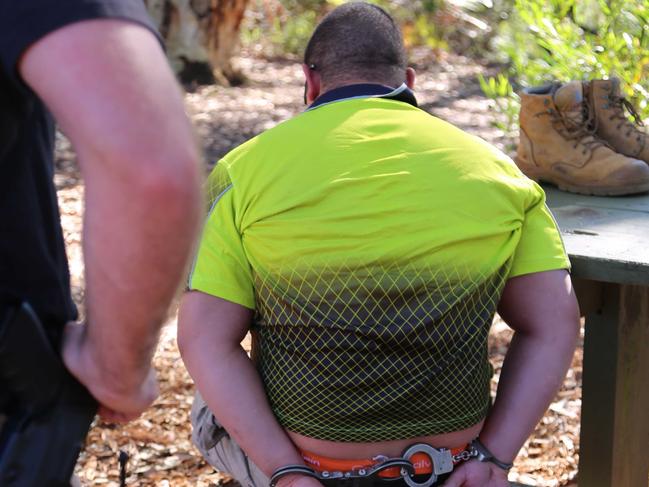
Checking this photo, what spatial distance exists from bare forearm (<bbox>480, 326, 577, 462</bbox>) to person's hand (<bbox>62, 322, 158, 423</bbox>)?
1.10m

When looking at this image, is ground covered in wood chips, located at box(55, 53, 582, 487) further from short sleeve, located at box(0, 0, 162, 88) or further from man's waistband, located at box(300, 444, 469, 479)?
short sleeve, located at box(0, 0, 162, 88)

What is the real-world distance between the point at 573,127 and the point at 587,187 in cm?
17

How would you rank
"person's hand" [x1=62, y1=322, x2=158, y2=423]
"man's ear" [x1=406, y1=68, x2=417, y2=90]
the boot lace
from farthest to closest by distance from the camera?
1. the boot lace
2. "man's ear" [x1=406, y1=68, x2=417, y2=90]
3. "person's hand" [x1=62, y1=322, x2=158, y2=423]

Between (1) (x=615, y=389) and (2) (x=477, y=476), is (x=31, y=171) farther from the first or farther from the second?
(1) (x=615, y=389)

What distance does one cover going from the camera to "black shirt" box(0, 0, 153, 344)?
1212 mm

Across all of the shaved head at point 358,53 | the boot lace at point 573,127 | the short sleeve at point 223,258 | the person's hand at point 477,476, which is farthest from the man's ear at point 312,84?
the person's hand at point 477,476

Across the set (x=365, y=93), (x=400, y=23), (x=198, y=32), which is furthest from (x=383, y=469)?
(x=400, y=23)

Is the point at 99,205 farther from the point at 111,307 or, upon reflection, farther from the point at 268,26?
the point at 268,26

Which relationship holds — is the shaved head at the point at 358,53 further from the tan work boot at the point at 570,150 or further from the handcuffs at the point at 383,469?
the handcuffs at the point at 383,469

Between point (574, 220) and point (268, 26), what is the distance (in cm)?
860

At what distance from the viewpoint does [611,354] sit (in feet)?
9.13

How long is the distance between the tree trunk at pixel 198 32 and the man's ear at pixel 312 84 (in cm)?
572

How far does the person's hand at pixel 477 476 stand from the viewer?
90.1 inches

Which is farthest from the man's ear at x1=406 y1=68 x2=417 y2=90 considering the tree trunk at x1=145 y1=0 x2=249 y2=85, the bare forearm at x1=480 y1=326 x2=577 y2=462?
the tree trunk at x1=145 y1=0 x2=249 y2=85
